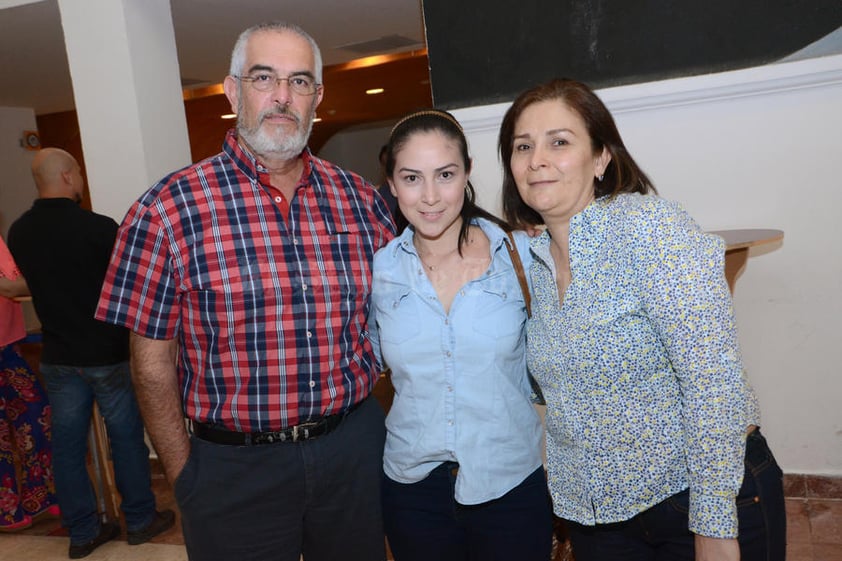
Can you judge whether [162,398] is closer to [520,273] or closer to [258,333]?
A: [258,333]

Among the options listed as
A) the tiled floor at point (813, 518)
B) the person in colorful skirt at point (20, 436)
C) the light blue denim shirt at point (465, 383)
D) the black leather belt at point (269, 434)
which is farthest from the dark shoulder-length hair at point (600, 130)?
the person in colorful skirt at point (20, 436)

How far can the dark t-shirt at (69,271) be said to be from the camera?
3.04 metres

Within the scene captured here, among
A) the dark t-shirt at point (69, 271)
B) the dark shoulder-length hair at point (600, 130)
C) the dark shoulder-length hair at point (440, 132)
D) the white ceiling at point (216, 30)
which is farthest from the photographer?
the white ceiling at point (216, 30)

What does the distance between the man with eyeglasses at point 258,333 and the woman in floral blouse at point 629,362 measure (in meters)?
0.53

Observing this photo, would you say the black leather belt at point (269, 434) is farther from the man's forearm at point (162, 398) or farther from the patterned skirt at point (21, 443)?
the patterned skirt at point (21, 443)

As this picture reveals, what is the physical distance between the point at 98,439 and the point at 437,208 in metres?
2.79

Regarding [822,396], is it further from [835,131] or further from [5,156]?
[5,156]

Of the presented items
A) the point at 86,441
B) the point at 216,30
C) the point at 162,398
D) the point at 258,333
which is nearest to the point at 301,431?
the point at 258,333

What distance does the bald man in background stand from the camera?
3.05m

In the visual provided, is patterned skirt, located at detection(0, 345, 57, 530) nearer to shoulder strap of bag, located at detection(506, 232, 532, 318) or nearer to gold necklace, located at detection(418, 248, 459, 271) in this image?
gold necklace, located at detection(418, 248, 459, 271)

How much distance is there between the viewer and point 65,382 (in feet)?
10.3

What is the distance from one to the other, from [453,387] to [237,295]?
0.59 meters

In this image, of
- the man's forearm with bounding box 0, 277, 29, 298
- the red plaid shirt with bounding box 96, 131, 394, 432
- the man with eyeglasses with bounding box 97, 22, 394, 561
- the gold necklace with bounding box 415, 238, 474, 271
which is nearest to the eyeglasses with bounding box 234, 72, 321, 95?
the man with eyeglasses with bounding box 97, 22, 394, 561

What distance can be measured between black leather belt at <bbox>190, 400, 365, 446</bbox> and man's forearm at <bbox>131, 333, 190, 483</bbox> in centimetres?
7
